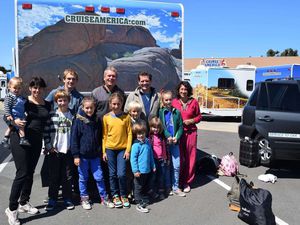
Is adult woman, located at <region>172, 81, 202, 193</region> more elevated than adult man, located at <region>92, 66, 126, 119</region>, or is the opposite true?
adult man, located at <region>92, 66, 126, 119</region>

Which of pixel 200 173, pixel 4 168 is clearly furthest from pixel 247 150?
pixel 4 168

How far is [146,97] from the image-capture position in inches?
214

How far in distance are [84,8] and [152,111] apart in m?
1.94

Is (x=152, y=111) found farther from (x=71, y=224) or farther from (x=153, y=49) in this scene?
(x=71, y=224)

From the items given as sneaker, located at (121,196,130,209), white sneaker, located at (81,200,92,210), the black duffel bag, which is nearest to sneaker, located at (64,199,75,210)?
white sneaker, located at (81,200,92,210)

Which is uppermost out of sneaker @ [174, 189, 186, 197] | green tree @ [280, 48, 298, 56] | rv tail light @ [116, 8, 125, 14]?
green tree @ [280, 48, 298, 56]

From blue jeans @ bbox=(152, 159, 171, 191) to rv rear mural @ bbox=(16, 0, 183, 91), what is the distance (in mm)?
1482

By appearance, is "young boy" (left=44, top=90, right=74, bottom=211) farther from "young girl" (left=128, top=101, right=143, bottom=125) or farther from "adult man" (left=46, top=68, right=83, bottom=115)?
"young girl" (left=128, top=101, right=143, bottom=125)

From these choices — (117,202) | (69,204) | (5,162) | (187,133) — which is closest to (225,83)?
(5,162)

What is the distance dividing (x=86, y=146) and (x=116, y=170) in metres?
0.56

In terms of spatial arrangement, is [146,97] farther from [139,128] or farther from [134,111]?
[139,128]

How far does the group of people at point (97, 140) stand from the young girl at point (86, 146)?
0.04ft

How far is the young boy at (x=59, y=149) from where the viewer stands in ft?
15.4

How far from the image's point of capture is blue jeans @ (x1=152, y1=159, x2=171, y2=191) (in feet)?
17.6
